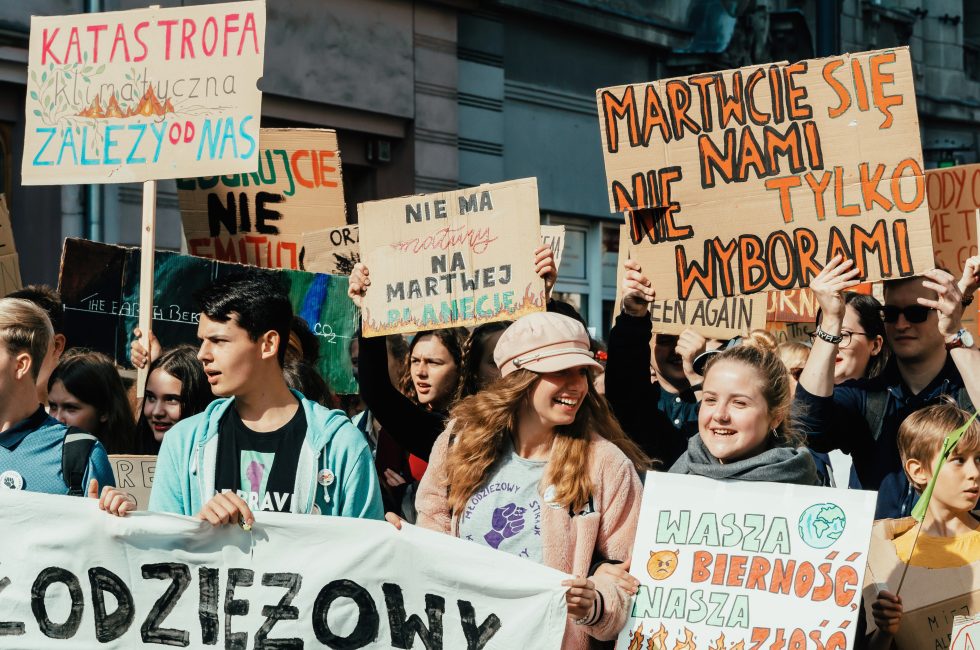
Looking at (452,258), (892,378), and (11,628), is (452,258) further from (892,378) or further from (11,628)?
(11,628)

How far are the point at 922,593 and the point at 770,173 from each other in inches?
70.0

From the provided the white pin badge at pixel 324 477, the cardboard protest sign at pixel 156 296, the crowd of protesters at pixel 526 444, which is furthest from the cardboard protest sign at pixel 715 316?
the white pin badge at pixel 324 477

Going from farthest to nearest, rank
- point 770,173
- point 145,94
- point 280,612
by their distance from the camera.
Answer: point 145,94
point 770,173
point 280,612

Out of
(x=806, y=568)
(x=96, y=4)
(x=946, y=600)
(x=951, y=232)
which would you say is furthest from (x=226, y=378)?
(x=96, y=4)

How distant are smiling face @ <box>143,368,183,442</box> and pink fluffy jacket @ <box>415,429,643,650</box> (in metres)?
1.50

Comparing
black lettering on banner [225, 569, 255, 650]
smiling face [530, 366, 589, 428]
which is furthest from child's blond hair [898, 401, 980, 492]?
black lettering on banner [225, 569, 255, 650]

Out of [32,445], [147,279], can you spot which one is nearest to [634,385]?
[32,445]

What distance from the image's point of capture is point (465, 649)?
4234mm

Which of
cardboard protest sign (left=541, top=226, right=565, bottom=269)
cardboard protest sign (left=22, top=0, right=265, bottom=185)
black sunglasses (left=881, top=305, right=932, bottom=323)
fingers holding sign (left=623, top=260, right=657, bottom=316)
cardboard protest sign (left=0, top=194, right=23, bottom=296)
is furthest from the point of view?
cardboard protest sign (left=541, top=226, right=565, bottom=269)

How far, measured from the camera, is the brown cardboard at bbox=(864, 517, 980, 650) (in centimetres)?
433

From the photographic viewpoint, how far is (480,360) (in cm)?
566

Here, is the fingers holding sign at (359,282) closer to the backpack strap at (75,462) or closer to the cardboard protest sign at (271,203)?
the cardboard protest sign at (271,203)

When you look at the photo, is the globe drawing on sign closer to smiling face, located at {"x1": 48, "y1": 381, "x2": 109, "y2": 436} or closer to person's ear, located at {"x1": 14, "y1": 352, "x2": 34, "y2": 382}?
person's ear, located at {"x1": 14, "y1": 352, "x2": 34, "y2": 382}

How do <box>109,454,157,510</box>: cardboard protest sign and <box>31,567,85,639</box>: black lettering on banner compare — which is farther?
<box>109,454,157,510</box>: cardboard protest sign
